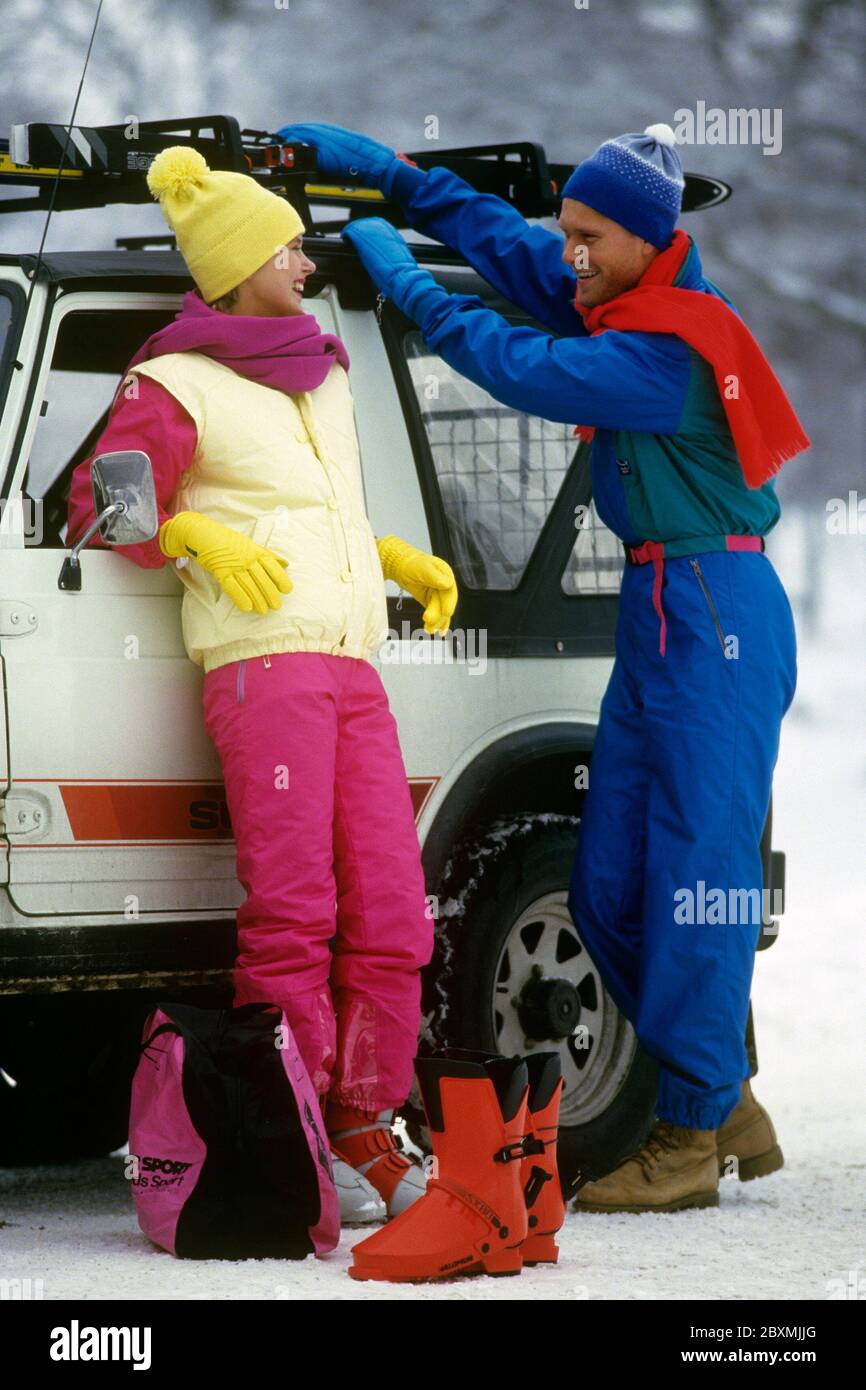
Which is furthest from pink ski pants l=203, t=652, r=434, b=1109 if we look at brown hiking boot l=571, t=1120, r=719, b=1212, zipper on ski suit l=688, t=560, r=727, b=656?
zipper on ski suit l=688, t=560, r=727, b=656

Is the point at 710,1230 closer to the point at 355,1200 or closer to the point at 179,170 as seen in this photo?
the point at 355,1200

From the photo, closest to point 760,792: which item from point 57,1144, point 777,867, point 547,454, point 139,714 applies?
point 777,867

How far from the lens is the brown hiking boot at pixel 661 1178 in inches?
179

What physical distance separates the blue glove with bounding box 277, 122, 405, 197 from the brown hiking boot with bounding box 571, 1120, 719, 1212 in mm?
2216

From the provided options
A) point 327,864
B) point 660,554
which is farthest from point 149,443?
point 660,554

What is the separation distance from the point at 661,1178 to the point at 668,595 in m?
1.28

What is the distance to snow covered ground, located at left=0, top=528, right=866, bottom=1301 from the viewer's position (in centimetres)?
360

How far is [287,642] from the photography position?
4.18 meters

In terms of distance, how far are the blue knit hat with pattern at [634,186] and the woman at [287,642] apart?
648mm

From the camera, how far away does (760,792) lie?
452 centimetres

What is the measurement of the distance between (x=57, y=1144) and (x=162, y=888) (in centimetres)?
166

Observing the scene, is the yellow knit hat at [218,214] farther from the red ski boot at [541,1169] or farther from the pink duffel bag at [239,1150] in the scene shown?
the red ski boot at [541,1169]

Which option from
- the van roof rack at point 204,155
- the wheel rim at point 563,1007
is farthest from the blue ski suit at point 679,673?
the van roof rack at point 204,155

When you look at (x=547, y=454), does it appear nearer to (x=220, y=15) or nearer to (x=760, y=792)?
(x=760, y=792)
